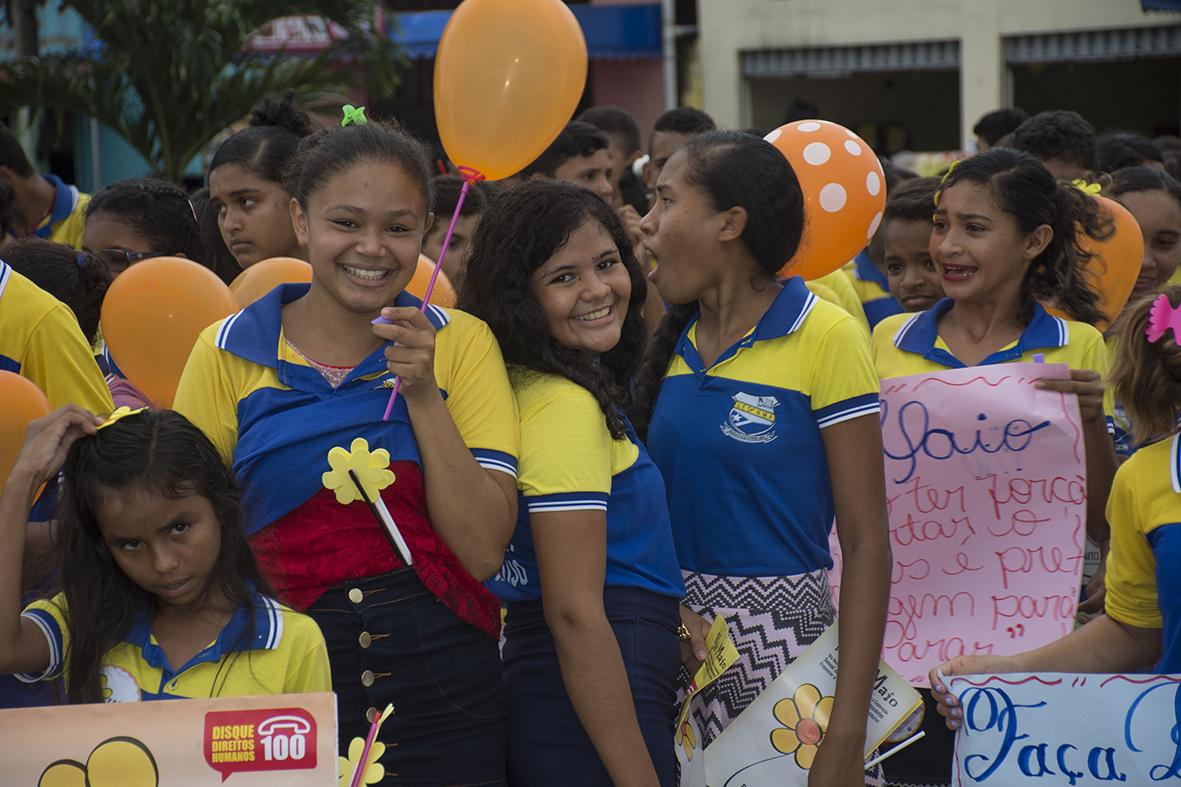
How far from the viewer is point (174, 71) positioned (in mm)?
12055

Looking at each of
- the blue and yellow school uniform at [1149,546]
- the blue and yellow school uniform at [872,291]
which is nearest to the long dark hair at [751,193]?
the blue and yellow school uniform at [1149,546]

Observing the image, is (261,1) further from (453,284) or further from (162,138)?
(453,284)

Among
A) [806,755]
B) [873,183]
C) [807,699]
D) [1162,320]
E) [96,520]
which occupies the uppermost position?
[873,183]

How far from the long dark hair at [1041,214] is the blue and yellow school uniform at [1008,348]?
0.08m

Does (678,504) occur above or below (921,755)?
above

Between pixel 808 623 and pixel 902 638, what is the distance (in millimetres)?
674

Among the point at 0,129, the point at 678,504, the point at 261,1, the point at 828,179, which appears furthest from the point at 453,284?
the point at 261,1

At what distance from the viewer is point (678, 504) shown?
9.91 feet

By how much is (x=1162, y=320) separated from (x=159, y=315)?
7.30 ft

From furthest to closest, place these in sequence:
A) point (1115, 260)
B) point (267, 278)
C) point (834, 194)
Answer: point (1115, 260) → point (834, 194) → point (267, 278)

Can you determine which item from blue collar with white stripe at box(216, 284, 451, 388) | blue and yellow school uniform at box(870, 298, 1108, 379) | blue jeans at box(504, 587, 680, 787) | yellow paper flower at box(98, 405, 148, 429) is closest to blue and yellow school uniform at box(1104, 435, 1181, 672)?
Answer: blue and yellow school uniform at box(870, 298, 1108, 379)

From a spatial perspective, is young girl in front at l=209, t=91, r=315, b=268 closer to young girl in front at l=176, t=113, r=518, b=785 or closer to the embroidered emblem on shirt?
young girl in front at l=176, t=113, r=518, b=785

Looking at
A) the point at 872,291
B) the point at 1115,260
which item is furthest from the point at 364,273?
the point at 872,291

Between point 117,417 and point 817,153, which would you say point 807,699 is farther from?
point 817,153
